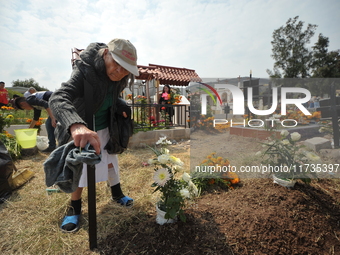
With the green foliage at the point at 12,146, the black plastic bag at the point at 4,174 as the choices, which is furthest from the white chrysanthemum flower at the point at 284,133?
the green foliage at the point at 12,146

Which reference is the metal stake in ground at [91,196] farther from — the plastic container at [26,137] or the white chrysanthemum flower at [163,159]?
the plastic container at [26,137]

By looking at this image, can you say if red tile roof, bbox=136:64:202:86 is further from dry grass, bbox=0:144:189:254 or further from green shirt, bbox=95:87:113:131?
green shirt, bbox=95:87:113:131

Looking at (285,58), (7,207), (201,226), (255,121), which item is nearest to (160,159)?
(201,226)

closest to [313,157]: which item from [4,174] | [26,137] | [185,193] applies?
[185,193]

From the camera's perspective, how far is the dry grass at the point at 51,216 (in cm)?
157

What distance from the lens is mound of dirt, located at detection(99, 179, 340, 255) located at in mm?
1388

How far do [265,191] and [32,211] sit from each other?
2.64 meters

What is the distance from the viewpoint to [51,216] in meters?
1.95

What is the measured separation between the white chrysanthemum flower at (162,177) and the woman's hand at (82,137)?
1.88 ft

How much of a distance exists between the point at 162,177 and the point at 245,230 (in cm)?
80

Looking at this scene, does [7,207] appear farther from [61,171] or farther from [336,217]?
[336,217]

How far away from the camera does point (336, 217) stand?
1.76 metres

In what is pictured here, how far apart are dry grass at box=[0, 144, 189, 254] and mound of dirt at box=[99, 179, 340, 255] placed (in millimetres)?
213

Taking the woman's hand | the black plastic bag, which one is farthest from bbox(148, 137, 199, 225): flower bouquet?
the black plastic bag
